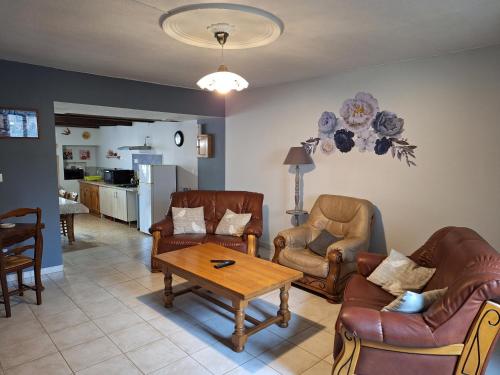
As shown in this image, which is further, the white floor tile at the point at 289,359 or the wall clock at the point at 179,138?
the wall clock at the point at 179,138

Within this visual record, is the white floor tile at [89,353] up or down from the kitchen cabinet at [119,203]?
down

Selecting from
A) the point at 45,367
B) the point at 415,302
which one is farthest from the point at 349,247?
the point at 45,367

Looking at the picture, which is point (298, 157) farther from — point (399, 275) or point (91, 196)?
point (91, 196)

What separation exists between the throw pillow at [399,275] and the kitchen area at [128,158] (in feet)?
12.4

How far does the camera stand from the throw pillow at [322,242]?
3.61 m

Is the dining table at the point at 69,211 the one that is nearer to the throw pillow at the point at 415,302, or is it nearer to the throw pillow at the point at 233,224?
the throw pillow at the point at 233,224

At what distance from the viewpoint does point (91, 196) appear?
795cm

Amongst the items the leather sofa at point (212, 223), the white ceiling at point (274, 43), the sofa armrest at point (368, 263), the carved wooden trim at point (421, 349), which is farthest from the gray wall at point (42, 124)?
the carved wooden trim at point (421, 349)

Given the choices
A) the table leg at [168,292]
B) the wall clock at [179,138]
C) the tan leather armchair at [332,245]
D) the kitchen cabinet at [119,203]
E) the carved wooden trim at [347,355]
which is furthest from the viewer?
the kitchen cabinet at [119,203]

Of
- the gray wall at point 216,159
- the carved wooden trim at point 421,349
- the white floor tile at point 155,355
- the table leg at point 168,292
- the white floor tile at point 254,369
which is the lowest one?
the white floor tile at point 254,369

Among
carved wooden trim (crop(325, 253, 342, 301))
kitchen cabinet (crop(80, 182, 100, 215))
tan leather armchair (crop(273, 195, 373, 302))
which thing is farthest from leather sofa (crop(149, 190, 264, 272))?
kitchen cabinet (crop(80, 182, 100, 215))

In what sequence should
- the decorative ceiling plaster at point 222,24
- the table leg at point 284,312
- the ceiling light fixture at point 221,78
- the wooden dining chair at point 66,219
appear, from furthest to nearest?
the wooden dining chair at point 66,219, the table leg at point 284,312, the ceiling light fixture at point 221,78, the decorative ceiling plaster at point 222,24

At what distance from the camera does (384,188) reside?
3812 mm

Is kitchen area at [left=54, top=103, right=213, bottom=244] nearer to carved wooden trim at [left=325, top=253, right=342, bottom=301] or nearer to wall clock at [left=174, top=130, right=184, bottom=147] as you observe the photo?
wall clock at [left=174, top=130, right=184, bottom=147]
